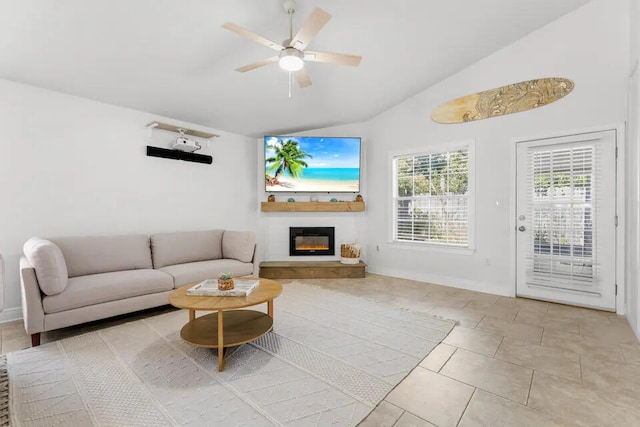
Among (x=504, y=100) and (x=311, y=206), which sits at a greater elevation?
(x=504, y=100)

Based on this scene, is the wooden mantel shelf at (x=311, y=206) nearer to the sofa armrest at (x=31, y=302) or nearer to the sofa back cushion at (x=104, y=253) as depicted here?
the sofa back cushion at (x=104, y=253)

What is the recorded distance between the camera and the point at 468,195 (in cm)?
420

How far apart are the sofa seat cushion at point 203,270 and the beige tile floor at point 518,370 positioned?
47 cm

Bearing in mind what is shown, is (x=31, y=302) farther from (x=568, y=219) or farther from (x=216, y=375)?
(x=568, y=219)

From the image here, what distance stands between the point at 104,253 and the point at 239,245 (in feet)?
5.07

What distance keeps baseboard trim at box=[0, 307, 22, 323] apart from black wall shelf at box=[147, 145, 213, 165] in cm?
222

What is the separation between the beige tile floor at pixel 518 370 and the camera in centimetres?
159

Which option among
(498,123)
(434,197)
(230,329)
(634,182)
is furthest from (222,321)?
(498,123)

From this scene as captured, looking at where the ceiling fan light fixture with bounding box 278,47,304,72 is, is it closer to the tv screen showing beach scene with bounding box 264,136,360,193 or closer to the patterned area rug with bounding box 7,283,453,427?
the patterned area rug with bounding box 7,283,453,427

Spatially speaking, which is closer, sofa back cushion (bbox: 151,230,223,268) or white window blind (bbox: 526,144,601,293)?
white window blind (bbox: 526,144,601,293)

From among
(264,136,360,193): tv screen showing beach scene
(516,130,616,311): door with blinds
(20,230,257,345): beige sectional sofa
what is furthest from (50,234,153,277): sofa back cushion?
(516,130,616,311): door with blinds

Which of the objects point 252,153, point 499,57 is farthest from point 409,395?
point 252,153

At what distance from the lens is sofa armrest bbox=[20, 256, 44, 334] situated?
234 centimetres

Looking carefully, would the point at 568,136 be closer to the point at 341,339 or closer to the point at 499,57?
the point at 499,57
